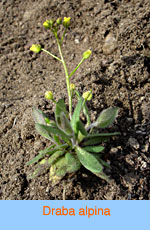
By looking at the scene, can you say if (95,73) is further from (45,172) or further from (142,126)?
(45,172)

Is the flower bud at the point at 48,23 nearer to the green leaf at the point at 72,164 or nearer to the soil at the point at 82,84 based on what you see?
the soil at the point at 82,84

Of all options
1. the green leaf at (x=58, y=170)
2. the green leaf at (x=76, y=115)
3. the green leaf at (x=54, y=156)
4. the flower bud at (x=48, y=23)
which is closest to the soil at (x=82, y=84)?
the green leaf at (x=58, y=170)

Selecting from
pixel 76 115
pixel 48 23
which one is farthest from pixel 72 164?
pixel 48 23

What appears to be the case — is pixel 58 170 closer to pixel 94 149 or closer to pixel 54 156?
pixel 54 156

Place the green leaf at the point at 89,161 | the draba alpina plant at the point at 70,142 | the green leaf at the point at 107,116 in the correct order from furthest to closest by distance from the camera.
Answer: the green leaf at the point at 107,116 → the draba alpina plant at the point at 70,142 → the green leaf at the point at 89,161

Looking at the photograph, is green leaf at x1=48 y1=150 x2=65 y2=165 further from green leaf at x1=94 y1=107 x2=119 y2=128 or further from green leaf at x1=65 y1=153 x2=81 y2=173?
green leaf at x1=94 y1=107 x2=119 y2=128
